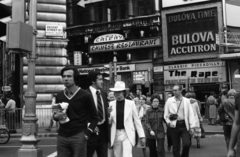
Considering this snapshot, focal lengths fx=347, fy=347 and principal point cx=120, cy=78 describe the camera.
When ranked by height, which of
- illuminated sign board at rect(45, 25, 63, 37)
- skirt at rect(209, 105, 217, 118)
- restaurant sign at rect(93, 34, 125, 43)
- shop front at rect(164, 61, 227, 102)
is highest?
restaurant sign at rect(93, 34, 125, 43)

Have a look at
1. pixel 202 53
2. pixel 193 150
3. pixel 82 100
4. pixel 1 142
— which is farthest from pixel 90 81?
pixel 202 53

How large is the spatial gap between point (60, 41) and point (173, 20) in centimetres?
1483

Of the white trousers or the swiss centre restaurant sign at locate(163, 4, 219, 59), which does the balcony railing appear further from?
the white trousers

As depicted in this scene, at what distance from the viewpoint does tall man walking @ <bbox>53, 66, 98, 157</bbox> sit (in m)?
5.19

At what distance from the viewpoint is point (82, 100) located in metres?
5.34

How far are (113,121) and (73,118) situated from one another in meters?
1.90

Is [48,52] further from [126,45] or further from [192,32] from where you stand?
[192,32]

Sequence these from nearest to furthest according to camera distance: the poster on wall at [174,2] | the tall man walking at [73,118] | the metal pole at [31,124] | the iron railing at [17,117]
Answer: the tall man walking at [73,118], the metal pole at [31,124], the iron railing at [17,117], the poster on wall at [174,2]

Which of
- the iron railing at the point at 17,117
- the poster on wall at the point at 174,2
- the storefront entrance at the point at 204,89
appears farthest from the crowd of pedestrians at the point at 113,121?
the poster on wall at the point at 174,2

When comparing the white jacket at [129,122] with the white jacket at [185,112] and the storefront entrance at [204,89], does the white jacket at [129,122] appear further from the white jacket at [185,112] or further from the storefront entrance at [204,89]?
the storefront entrance at [204,89]

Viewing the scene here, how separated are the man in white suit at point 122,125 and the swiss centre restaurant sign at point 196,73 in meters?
22.2

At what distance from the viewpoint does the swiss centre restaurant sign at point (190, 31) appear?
2925 centimetres

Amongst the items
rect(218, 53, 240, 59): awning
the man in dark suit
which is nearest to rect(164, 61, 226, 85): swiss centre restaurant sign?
rect(218, 53, 240, 59): awning

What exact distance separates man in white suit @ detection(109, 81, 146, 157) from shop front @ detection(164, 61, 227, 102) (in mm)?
21124
